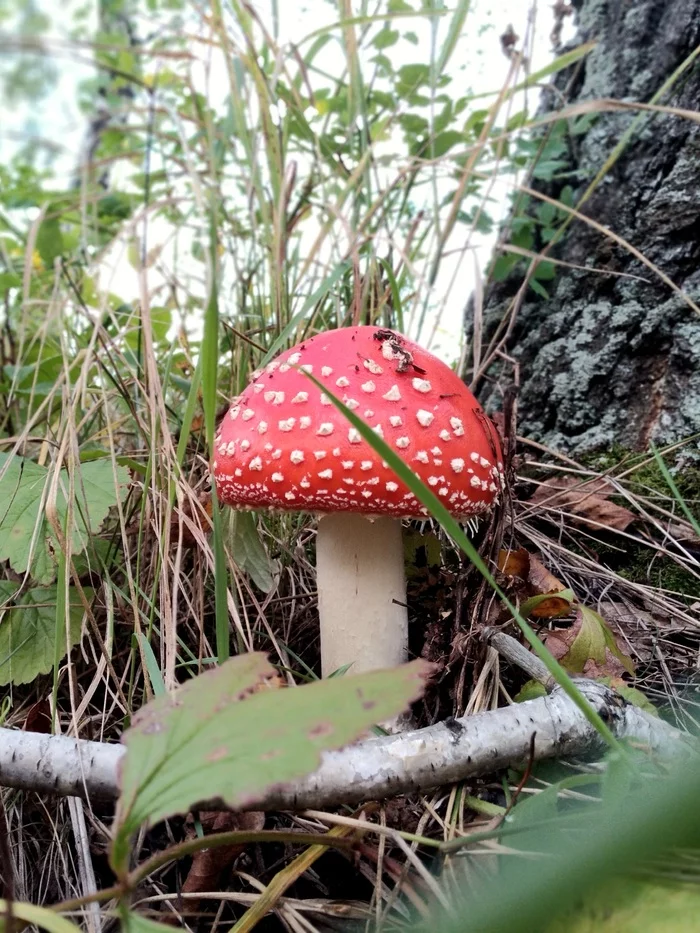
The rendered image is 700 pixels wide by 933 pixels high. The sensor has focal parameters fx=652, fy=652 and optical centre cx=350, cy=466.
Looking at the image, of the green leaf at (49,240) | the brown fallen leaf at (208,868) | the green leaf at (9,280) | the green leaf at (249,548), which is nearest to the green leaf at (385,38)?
the green leaf at (49,240)

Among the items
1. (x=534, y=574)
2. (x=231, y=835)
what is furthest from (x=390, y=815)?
(x=534, y=574)

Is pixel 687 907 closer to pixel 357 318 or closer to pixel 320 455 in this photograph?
pixel 320 455

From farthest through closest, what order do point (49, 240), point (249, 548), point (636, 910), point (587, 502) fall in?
1. point (49, 240)
2. point (587, 502)
3. point (249, 548)
4. point (636, 910)

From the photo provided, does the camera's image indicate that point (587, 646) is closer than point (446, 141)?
Yes

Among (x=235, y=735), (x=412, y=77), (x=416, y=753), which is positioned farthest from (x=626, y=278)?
(x=235, y=735)

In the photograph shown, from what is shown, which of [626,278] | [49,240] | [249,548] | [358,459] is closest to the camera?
[358,459]

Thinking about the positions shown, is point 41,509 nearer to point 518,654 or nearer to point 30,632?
point 30,632

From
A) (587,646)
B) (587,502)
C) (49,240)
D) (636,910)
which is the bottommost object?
(636,910)

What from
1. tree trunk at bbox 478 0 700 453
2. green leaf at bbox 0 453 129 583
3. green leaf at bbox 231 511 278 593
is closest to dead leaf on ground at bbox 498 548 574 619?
green leaf at bbox 231 511 278 593
